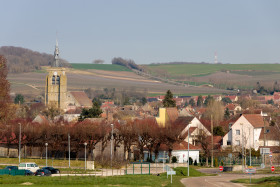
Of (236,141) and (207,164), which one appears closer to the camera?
(207,164)

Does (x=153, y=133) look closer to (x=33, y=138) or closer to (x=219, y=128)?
(x=33, y=138)

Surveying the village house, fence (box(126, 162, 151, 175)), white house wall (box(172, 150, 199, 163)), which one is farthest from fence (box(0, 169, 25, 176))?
the village house

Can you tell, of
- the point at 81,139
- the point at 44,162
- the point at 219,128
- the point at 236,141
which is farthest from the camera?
the point at 219,128

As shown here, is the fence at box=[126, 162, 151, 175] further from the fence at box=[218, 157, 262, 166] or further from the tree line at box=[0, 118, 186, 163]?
the fence at box=[218, 157, 262, 166]

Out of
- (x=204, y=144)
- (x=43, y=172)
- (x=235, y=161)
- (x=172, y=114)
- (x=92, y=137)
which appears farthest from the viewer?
(x=172, y=114)

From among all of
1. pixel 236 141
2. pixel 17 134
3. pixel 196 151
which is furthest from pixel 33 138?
pixel 236 141

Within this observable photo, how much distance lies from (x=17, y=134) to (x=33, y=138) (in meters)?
2.71

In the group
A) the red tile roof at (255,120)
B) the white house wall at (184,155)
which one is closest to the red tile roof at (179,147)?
the white house wall at (184,155)

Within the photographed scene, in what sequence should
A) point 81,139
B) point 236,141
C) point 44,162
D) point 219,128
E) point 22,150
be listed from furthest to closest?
1. point 219,128
2. point 236,141
3. point 22,150
4. point 81,139
5. point 44,162

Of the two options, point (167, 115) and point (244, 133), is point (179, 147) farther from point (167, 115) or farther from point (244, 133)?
point (167, 115)

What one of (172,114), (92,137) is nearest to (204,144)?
(92,137)

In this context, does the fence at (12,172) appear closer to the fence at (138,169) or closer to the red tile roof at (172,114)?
the fence at (138,169)

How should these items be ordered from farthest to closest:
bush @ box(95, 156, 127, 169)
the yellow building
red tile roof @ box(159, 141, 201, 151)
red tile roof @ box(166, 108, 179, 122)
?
the yellow building < red tile roof @ box(166, 108, 179, 122) < red tile roof @ box(159, 141, 201, 151) < bush @ box(95, 156, 127, 169)

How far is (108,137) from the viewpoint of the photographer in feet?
303
